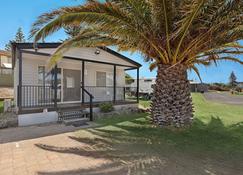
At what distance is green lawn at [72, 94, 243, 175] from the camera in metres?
4.33

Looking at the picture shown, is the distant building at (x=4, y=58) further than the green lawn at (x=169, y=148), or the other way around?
the distant building at (x=4, y=58)

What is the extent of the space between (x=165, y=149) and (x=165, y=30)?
12.1 feet

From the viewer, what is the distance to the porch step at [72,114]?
9547 mm

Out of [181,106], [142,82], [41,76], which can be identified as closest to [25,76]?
[41,76]

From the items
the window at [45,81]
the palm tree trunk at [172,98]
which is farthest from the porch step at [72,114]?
the palm tree trunk at [172,98]

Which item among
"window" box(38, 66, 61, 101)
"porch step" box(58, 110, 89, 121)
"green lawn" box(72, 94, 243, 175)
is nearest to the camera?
"green lawn" box(72, 94, 243, 175)

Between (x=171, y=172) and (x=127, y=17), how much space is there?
13.7 ft

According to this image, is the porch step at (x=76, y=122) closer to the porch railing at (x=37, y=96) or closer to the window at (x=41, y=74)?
the porch railing at (x=37, y=96)

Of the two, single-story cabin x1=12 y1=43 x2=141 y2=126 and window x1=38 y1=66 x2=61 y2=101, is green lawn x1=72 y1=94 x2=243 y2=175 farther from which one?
window x1=38 y1=66 x2=61 y2=101

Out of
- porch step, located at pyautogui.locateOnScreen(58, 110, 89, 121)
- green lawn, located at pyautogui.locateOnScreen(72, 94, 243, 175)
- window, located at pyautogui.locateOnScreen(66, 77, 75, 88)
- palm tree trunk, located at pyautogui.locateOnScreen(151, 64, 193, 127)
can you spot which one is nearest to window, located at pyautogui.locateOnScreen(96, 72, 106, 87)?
window, located at pyautogui.locateOnScreen(66, 77, 75, 88)

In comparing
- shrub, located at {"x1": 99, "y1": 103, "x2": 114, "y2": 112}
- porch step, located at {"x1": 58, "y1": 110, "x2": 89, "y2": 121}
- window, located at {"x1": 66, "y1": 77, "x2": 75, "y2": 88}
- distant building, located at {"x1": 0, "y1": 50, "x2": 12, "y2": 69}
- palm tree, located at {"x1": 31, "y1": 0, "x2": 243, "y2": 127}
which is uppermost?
distant building, located at {"x1": 0, "y1": 50, "x2": 12, "y2": 69}

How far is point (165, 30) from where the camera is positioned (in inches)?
243

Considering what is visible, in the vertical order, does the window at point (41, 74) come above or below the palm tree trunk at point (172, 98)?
above

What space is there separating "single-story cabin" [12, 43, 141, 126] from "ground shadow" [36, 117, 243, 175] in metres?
2.95
